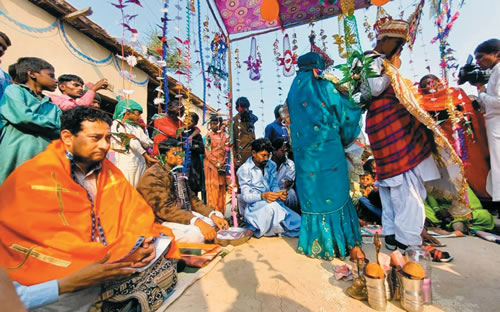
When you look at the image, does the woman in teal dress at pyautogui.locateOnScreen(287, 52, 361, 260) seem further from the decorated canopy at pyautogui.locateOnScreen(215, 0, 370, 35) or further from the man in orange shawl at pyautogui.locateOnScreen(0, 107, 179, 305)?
the decorated canopy at pyautogui.locateOnScreen(215, 0, 370, 35)

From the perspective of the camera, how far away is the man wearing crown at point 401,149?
88.7 inches

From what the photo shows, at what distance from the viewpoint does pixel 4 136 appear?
2.13 m

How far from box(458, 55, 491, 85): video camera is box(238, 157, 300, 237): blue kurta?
2.98m

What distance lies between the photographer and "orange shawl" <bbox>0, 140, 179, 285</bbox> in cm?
131

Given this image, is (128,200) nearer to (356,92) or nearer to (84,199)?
(84,199)

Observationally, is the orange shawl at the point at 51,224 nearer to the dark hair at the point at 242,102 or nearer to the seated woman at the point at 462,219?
the dark hair at the point at 242,102

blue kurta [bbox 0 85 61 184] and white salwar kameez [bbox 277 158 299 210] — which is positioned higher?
blue kurta [bbox 0 85 61 184]

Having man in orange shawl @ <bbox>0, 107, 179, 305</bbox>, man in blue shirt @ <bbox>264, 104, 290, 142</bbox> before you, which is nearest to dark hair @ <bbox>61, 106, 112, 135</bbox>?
man in orange shawl @ <bbox>0, 107, 179, 305</bbox>

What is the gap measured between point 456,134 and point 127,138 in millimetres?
3619

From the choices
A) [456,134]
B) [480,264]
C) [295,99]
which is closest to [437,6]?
[456,134]

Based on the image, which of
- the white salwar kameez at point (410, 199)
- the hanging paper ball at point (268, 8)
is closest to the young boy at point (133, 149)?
the hanging paper ball at point (268, 8)

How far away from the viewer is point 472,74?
293 centimetres

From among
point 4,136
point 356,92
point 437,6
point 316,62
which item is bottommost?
point 4,136

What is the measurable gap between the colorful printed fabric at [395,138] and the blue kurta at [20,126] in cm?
345
